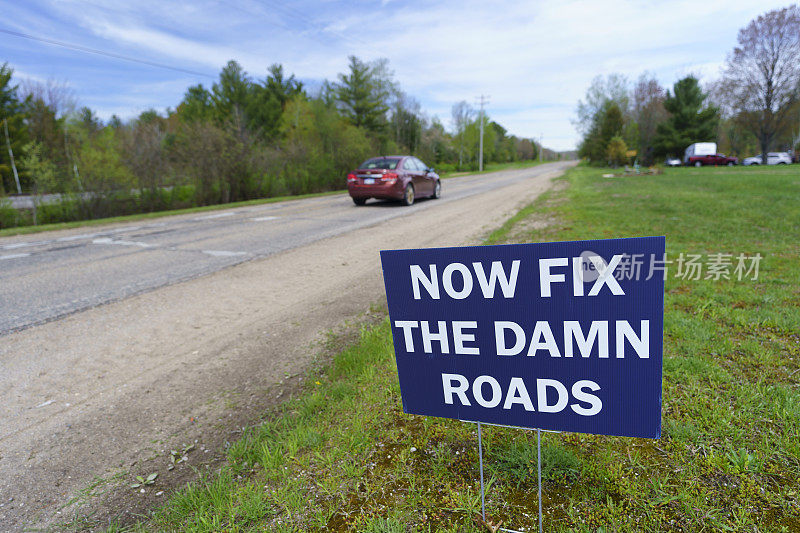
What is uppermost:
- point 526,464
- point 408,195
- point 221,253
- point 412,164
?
point 412,164

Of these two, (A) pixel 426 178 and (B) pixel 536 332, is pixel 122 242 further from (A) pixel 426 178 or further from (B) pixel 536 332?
(A) pixel 426 178

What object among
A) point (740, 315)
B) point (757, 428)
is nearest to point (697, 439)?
point (757, 428)

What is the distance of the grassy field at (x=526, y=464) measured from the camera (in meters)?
1.88

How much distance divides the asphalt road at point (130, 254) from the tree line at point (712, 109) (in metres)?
40.2

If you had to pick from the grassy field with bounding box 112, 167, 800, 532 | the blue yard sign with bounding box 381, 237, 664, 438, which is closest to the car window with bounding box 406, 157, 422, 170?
the grassy field with bounding box 112, 167, 800, 532

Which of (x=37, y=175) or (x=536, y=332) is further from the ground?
(x=37, y=175)

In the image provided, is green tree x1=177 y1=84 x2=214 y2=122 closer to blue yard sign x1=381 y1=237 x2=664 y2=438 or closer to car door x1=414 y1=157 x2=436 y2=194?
car door x1=414 y1=157 x2=436 y2=194

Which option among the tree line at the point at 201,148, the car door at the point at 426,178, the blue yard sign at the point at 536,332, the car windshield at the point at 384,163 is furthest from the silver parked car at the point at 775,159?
the blue yard sign at the point at 536,332

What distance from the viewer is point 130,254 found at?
7.93m

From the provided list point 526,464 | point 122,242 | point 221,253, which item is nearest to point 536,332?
point 526,464

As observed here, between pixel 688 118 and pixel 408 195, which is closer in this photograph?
pixel 408 195

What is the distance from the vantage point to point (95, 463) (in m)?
2.48

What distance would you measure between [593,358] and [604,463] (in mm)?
774

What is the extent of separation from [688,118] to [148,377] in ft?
199
